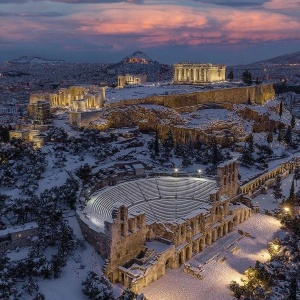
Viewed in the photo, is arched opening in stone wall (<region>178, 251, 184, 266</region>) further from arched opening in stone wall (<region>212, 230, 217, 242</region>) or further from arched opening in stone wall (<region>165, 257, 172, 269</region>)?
arched opening in stone wall (<region>212, 230, 217, 242</region>)

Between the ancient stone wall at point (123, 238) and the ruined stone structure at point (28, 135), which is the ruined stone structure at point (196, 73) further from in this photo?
the ancient stone wall at point (123, 238)

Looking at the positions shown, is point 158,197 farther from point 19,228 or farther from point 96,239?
point 19,228

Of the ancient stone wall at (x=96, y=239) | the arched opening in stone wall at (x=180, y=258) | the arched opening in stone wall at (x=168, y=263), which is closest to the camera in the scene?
the ancient stone wall at (x=96, y=239)

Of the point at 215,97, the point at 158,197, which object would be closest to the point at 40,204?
the point at 158,197

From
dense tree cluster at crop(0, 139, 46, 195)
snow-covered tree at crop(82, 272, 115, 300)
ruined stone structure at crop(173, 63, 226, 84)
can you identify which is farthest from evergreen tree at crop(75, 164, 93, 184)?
ruined stone structure at crop(173, 63, 226, 84)

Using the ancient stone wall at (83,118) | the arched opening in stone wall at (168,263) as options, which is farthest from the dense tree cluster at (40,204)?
the ancient stone wall at (83,118)

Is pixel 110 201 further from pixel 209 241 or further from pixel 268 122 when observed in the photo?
pixel 268 122

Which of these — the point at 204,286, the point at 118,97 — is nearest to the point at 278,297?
the point at 204,286
